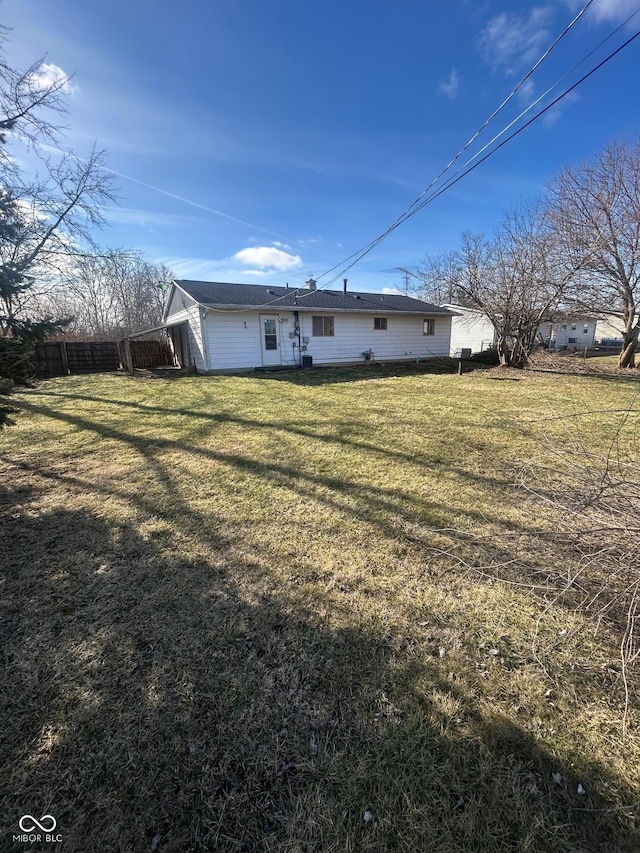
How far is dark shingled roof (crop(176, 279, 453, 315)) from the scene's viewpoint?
1252 cm

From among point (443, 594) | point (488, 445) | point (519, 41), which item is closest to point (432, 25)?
point (519, 41)

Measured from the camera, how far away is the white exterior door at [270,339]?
13.2 metres

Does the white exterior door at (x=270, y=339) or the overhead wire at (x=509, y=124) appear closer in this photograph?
the overhead wire at (x=509, y=124)

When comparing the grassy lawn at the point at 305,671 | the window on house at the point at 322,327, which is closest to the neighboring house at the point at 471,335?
the window on house at the point at 322,327

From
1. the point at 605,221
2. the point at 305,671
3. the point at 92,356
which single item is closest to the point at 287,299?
the point at 92,356

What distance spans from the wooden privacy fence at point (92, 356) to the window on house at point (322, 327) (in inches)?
299

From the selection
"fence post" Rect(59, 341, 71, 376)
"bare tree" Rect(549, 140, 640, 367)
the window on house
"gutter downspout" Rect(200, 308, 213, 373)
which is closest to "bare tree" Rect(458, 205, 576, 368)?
"bare tree" Rect(549, 140, 640, 367)

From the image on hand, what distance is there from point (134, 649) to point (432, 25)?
9537 millimetres

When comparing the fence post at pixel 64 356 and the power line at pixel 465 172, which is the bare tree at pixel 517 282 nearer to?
the power line at pixel 465 172

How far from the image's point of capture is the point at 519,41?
4.71 m

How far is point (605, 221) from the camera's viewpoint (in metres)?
12.5

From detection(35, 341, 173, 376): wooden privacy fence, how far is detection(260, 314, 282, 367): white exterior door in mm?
6176

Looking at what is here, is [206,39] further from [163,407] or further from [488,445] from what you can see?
[488,445]

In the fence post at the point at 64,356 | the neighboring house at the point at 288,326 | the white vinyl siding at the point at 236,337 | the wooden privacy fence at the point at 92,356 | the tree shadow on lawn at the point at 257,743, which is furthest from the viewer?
the fence post at the point at 64,356
